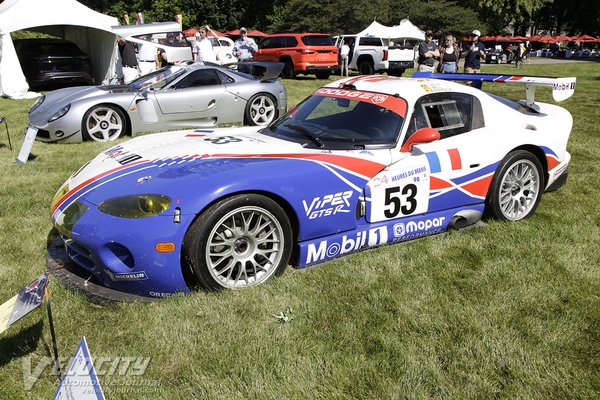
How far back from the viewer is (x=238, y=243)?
324 centimetres

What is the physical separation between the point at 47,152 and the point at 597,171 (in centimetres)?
729

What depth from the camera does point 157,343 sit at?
2748 millimetres

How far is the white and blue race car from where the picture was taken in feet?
9.93

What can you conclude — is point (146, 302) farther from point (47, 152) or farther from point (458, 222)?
point (47, 152)

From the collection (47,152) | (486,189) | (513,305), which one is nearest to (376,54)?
(47,152)

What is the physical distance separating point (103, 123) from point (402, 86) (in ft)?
16.9

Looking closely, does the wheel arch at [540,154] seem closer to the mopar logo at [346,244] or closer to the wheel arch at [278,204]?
the mopar logo at [346,244]

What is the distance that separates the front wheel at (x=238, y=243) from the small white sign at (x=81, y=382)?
109 cm

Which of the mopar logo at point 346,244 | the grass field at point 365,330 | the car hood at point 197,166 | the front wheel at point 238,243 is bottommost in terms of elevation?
the grass field at point 365,330

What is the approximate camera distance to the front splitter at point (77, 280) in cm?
305

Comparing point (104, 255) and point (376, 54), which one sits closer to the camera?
point (104, 255)

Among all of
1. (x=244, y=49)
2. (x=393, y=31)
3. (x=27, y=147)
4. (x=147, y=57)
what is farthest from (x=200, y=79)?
(x=393, y=31)

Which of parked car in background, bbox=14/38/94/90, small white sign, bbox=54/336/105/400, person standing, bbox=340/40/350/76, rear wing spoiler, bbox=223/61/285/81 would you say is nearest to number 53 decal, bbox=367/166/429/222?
small white sign, bbox=54/336/105/400

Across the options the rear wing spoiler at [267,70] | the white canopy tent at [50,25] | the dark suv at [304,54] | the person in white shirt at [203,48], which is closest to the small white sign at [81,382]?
the rear wing spoiler at [267,70]
